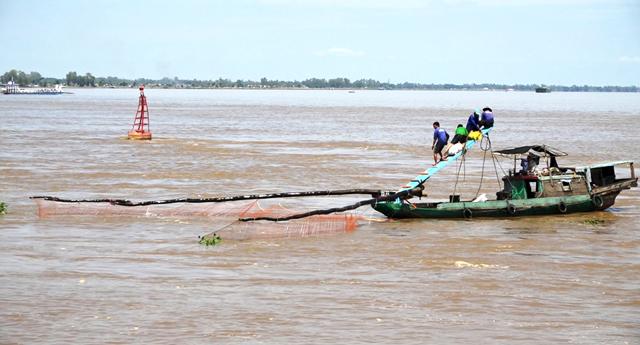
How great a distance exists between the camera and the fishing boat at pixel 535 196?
23672mm

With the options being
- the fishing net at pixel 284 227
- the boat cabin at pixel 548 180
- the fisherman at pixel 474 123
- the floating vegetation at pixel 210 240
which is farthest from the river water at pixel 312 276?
the fisherman at pixel 474 123

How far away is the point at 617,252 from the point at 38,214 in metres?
13.8

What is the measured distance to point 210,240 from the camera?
20312 mm

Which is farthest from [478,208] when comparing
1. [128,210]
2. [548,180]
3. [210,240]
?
[128,210]

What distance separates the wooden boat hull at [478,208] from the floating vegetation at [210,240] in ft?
15.2

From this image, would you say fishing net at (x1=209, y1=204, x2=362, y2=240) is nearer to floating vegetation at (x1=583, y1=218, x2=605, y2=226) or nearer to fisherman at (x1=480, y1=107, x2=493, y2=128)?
fisherman at (x1=480, y1=107, x2=493, y2=128)

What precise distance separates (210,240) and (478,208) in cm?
710

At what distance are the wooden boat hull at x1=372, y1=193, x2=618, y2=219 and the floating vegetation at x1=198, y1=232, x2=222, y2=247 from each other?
183 inches

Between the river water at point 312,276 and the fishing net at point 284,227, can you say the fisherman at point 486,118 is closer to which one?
the river water at point 312,276

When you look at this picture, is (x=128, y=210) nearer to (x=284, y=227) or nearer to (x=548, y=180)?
(x=284, y=227)

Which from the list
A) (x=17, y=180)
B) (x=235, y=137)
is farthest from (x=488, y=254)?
(x=235, y=137)

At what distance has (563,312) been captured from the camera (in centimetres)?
1502

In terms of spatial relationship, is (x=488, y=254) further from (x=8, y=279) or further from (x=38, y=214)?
(x=38, y=214)

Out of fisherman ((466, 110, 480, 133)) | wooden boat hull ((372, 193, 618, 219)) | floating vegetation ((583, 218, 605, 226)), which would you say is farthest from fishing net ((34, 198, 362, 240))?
floating vegetation ((583, 218, 605, 226))
